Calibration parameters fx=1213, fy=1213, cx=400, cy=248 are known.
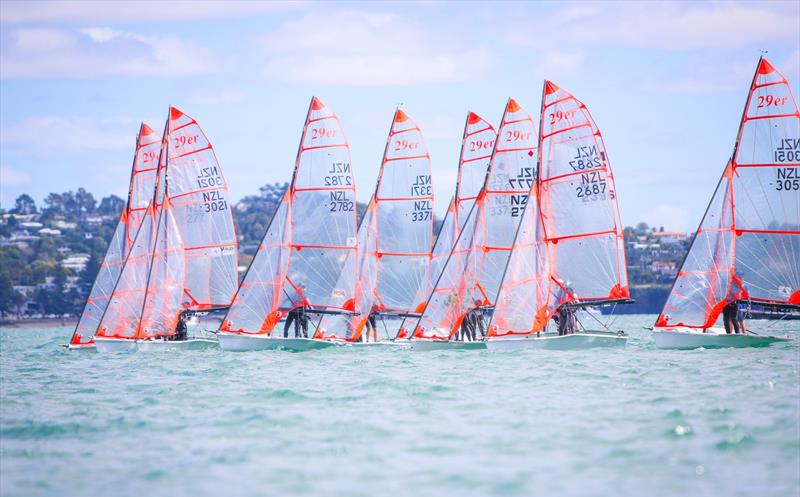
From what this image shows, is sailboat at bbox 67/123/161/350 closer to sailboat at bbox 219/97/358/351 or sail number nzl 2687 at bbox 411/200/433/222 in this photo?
sailboat at bbox 219/97/358/351

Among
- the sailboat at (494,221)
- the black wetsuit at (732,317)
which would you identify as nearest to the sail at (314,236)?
the sailboat at (494,221)

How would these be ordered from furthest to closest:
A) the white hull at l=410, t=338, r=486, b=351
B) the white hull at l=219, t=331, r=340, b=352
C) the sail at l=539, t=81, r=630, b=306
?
the white hull at l=219, t=331, r=340, b=352 < the white hull at l=410, t=338, r=486, b=351 < the sail at l=539, t=81, r=630, b=306

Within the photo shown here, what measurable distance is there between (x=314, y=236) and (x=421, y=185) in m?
5.06

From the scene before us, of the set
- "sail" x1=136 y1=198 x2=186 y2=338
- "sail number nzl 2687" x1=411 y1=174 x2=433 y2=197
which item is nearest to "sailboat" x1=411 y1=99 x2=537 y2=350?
"sail number nzl 2687" x1=411 y1=174 x2=433 y2=197

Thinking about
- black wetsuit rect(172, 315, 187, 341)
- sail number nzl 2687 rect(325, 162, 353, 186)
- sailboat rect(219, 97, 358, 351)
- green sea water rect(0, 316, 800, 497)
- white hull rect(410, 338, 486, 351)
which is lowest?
green sea water rect(0, 316, 800, 497)

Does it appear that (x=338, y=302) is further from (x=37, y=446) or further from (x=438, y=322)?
(x=37, y=446)

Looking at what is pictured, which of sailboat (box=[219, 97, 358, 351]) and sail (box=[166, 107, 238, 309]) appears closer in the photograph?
sailboat (box=[219, 97, 358, 351])

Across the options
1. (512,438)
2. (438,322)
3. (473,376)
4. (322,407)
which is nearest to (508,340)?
(438,322)

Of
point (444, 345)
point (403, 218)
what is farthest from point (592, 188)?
point (403, 218)

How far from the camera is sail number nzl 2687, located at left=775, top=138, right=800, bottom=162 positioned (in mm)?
41844

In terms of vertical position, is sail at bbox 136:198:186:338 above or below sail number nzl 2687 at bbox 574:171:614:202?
below

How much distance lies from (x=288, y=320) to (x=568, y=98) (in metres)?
14.3

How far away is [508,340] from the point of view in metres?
42.2

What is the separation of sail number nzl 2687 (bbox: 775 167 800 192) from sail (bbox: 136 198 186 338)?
23.9 m
